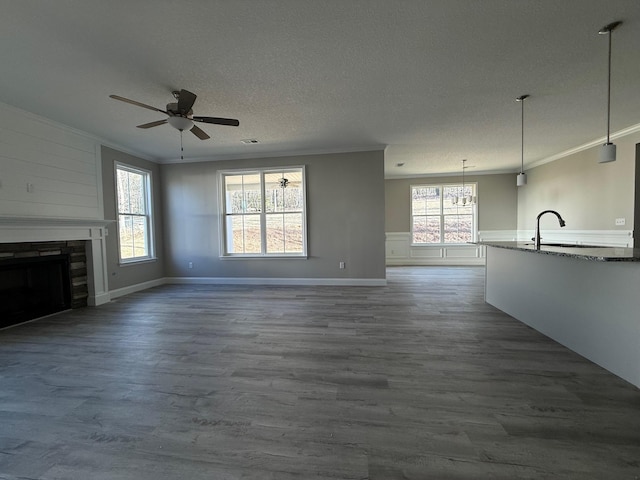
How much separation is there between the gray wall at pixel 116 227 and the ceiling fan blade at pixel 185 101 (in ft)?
9.88

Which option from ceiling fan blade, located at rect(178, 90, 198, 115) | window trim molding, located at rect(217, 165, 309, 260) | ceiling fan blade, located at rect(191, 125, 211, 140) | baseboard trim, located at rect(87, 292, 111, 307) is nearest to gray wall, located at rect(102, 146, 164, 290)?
baseboard trim, located at rect(87, 292, 111, 307)

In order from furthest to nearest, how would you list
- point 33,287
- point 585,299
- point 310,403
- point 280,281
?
point 280,281 < point 33,287 < point 585,299 < point 310,403

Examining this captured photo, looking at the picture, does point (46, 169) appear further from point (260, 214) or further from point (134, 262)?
point (260, 214)

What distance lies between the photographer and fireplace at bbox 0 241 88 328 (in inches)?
140

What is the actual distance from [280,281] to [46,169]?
4.05 m

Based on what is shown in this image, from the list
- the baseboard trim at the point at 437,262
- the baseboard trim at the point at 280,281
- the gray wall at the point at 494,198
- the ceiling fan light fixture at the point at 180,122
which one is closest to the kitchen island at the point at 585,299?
the baseboard trim at the point at 280,281

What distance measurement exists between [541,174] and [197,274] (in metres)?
8.58

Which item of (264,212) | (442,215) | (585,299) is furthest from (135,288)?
(442,215)

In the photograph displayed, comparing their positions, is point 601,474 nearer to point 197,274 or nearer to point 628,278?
point 628,278

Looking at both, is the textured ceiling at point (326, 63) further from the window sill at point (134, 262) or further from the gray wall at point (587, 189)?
the window sill at point (134, 262)

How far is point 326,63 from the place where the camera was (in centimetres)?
263

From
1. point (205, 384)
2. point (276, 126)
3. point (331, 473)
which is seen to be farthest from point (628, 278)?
point (276, 126)

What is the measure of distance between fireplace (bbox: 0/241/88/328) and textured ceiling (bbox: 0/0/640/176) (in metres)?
1.86

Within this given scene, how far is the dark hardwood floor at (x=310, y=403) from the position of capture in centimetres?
138
